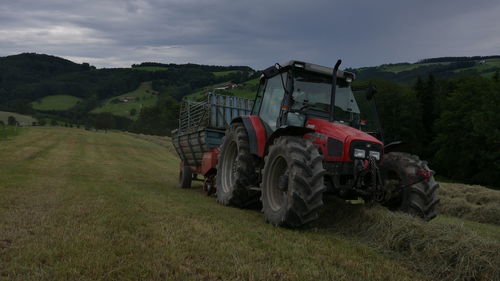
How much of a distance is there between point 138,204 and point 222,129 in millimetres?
4566

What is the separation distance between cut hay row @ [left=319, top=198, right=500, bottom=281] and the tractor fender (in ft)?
6.71

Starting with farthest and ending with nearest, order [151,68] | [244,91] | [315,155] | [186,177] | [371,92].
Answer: [151,68] < [244,91] < [186,177] < [371,92] < [315,155]

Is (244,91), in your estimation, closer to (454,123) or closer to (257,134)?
(454,123)

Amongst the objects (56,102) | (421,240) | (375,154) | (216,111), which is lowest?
(56,102)

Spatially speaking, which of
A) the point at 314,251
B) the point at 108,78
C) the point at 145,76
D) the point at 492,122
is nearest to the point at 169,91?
the point at 145,76

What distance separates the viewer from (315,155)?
5.49 m

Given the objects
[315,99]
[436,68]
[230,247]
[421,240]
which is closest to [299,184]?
[230,247]

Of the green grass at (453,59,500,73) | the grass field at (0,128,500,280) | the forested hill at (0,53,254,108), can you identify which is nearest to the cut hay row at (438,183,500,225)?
the grass field at (0,128,500,280)

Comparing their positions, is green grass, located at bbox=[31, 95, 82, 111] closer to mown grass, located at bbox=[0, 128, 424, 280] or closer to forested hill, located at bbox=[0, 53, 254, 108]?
forested hill, located at bbox=[0, 53, 254, 108]

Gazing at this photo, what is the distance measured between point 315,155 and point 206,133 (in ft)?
19.6

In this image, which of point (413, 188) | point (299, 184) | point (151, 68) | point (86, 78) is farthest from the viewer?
point (86, 78)

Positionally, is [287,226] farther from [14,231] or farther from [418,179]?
[14,231]

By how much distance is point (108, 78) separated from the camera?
14888 cm

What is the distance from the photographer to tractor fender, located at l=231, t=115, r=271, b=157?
7340 mm
